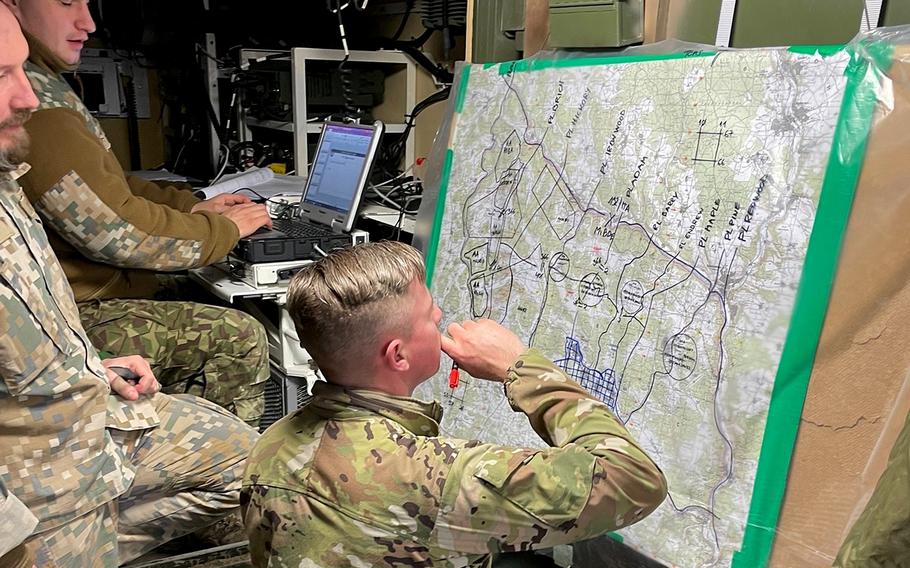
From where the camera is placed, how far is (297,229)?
7.52 ft

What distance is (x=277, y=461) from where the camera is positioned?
97 centimetres

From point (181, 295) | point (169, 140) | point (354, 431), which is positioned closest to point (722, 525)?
point (354, 431)

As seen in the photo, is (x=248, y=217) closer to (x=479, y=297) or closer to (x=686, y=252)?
(x=479, y=297)

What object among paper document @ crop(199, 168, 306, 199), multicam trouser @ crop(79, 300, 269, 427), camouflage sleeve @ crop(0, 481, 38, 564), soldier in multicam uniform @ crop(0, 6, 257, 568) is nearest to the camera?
camouflage sleeve @ crop(0, 481, 38, 564)

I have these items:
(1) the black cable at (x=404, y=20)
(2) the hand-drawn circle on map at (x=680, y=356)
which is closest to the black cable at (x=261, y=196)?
(1) the black cable at (x=404, y=20)

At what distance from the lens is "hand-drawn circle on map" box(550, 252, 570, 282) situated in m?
1.54

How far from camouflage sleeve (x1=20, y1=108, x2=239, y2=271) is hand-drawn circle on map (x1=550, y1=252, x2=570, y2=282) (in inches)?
39.0

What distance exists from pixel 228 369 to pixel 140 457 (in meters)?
0.56

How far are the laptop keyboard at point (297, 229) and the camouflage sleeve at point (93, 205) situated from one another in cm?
33

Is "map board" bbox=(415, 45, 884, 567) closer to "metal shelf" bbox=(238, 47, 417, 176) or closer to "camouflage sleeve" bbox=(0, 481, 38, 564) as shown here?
"camouflage sleeve" bbox=(0, 481, 38, 564)

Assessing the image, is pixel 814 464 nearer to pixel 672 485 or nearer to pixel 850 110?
pixel 672 485

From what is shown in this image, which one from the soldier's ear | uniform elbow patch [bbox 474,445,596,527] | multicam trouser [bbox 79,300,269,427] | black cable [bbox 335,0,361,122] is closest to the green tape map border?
uniform elbow patch [bbox 474,445,596,527]

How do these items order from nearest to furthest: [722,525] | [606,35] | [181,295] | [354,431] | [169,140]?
[354,431], [722,525], [606,35], [181,295], [169,140]

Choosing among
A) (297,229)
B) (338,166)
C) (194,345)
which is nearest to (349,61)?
(338,166)
